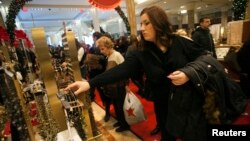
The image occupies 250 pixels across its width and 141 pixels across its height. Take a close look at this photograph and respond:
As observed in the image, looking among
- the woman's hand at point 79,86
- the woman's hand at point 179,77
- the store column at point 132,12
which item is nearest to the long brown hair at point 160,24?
the woman's hand at point 179,77

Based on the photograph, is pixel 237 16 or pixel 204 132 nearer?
pixel 204 132

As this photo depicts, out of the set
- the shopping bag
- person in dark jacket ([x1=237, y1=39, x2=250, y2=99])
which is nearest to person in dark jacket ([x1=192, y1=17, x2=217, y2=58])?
person in dark jacket ([x1=237, y1=39, x2=250, y2=99])

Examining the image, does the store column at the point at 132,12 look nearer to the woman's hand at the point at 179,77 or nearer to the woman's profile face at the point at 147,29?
the woman's profile face at the point at 147,29

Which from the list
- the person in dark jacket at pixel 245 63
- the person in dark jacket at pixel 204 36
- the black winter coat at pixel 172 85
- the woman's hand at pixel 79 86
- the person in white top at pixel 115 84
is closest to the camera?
the black winter coat at pixel 172 85

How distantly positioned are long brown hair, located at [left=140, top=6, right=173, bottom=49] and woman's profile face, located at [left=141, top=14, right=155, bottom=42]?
0.02 m

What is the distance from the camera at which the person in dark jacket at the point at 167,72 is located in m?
1.08

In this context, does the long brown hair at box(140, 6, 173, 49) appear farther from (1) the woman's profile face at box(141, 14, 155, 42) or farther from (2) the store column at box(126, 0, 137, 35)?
(2) the store column at box(126, 0, 137, 35)

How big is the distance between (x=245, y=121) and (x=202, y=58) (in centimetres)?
48

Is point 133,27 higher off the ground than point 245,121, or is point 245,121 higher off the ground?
point 133,27

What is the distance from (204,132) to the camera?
3.54 ft

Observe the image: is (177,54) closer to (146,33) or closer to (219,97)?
(146,33)

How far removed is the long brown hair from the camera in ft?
4.03

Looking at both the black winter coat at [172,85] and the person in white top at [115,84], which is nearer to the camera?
the black winter coat at [172,85]

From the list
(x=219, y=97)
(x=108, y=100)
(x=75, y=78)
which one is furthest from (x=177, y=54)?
(x=108, y=100)
